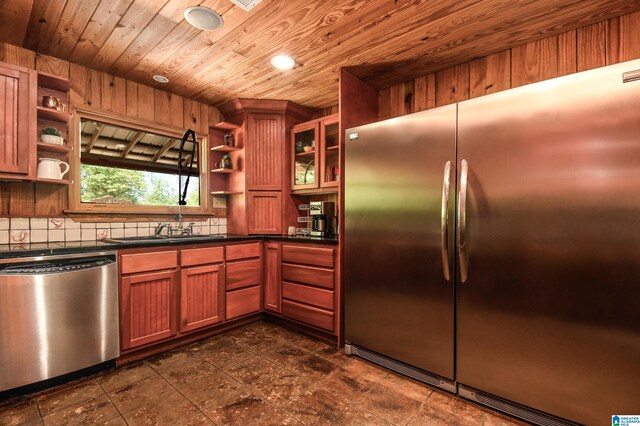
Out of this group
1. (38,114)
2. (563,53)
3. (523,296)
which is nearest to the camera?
(523,296)

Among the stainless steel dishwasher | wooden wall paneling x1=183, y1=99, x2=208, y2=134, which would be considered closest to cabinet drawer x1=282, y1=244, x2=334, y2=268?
the stainless steel dishwasher

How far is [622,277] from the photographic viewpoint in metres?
1.26

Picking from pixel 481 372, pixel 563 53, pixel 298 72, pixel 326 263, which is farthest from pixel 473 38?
pixel 481 372

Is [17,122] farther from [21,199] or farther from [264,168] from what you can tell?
[264,168]

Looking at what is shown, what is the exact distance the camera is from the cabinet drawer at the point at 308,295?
2463mm

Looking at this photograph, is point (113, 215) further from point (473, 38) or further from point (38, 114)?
point (473, 38)

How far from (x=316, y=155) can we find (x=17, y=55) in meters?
2.37

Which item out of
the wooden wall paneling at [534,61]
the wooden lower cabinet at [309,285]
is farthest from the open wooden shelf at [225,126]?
the wooden wall paneling at [534,61]

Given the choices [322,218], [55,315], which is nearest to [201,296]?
[55,315]

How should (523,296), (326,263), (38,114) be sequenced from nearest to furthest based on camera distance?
1. (523,296)
2. (38,114)
3. (326,263)

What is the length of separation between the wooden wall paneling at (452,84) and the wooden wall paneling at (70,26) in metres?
2.43

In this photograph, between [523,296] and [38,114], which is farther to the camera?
[38,114]

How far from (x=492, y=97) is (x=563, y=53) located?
3.03 ft

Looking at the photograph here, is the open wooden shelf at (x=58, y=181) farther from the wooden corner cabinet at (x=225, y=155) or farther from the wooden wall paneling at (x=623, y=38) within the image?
the wooden wall paneling at (x=623, y=38)
